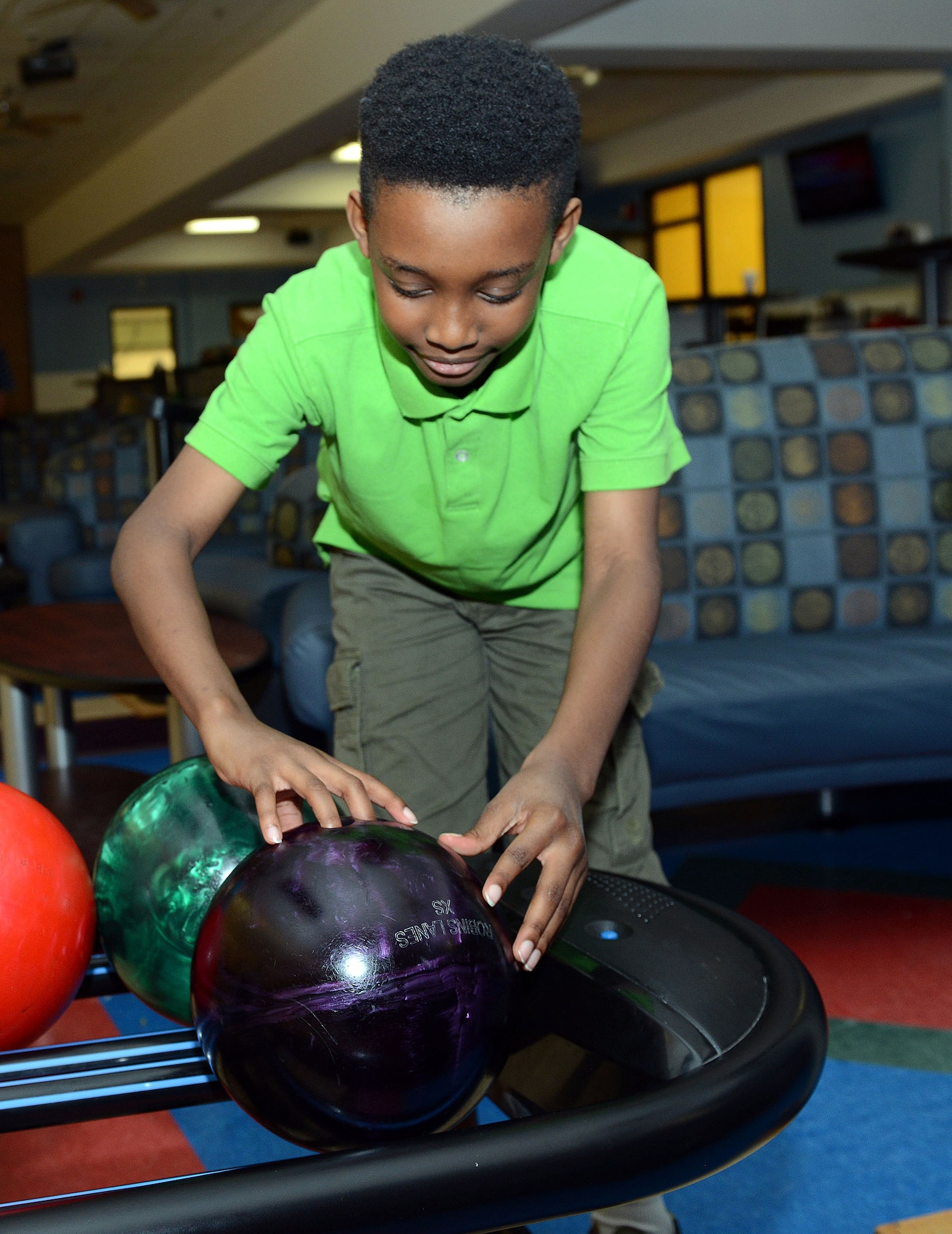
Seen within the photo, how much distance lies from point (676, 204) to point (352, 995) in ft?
42.4

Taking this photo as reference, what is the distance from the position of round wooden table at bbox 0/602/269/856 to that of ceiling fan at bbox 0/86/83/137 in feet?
25.4

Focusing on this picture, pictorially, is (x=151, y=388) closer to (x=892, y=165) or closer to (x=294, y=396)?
(x=892, y=165)

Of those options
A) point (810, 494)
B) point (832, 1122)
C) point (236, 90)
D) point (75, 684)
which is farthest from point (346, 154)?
point (832, 1122)

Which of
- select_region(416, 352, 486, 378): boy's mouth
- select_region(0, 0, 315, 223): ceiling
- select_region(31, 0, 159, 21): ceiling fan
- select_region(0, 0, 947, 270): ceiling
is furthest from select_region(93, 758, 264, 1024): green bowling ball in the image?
select_region(0, 0, 315, 223): ceiling

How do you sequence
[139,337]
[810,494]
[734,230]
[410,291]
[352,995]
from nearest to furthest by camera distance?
1. [352,995]
2. [410,291]
3. [810,494]
4. [734,230]
5. [139,337]

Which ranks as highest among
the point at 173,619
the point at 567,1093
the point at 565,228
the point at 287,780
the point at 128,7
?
the point at 128,7

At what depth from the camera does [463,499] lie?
1250 mm

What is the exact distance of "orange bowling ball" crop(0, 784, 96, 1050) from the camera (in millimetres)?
833

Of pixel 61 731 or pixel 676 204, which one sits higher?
pixel 676 204

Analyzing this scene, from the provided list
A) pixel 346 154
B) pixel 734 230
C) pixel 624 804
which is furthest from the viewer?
pixel 734 230

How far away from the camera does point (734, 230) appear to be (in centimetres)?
1195

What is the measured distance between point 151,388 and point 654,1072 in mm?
9064

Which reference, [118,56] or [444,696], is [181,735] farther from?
[118,56]

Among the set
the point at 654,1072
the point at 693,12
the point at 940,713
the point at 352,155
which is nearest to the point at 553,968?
the point at 654,1072
